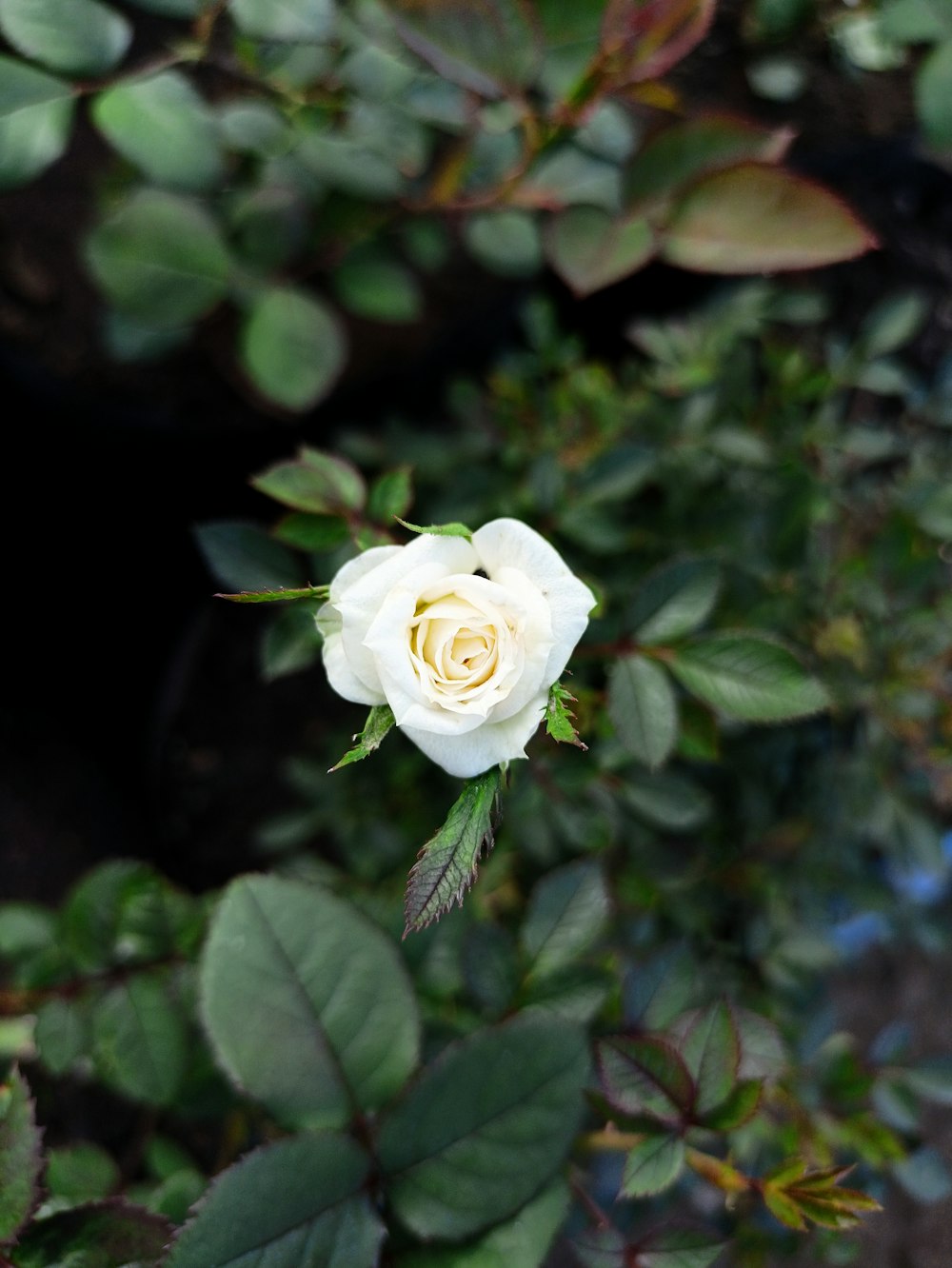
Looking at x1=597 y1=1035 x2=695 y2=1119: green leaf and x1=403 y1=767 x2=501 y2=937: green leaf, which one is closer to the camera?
x1=403 y1=767 x2=501 y2=937: green leaf

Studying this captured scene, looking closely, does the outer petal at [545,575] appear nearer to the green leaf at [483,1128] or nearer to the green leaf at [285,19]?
the green leaf at [483,1128]

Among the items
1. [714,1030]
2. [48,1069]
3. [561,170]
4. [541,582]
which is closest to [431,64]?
[561,170]

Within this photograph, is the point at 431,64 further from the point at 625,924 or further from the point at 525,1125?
the point at 625,924

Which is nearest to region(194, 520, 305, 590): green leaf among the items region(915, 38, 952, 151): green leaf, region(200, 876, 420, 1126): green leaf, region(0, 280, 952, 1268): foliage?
region(0, 280, 952, 1268): foliage

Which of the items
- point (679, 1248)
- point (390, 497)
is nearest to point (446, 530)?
point (390, 497)

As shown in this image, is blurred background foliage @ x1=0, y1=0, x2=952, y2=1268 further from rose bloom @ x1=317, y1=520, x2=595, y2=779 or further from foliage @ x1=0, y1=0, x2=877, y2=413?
rose bloom @ x1=317, y1=520, x2=595, y2=779

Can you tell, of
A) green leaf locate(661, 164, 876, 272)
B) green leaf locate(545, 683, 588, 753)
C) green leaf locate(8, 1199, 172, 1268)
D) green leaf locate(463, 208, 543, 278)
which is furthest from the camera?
green leaf locate(463, 208, 543, 278)

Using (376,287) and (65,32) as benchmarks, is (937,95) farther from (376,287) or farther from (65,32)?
(65,32)

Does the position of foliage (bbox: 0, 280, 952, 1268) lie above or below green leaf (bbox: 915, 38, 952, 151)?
below
